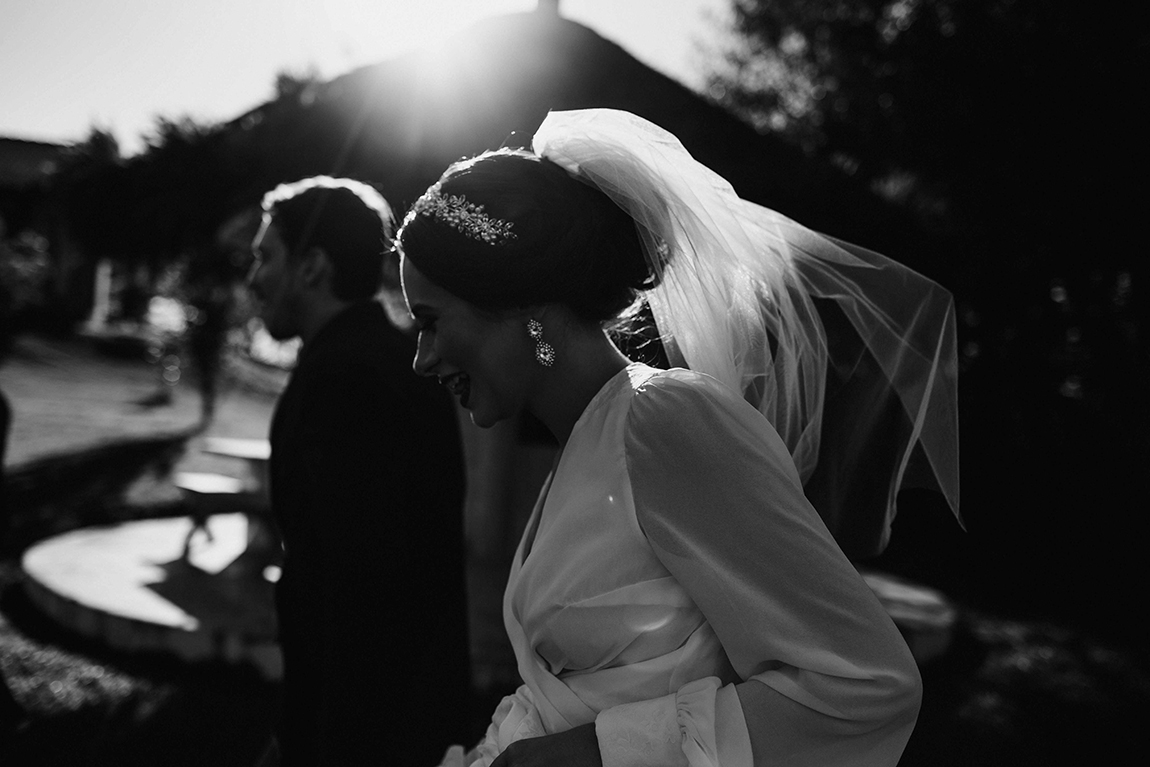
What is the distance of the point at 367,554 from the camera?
96.0 inches

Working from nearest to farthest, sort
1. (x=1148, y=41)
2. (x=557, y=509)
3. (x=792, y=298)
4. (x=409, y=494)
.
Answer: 1. (x=557, y=509)
2. (x=792, y=298)
3. (x=409, y=494)
4. (x=1148, y=41)

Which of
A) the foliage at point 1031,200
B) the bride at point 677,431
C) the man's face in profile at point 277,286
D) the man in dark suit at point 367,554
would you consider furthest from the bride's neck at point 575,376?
the foliage at point 1031,200

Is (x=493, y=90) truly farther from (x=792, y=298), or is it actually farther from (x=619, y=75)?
(x=792, y=298)

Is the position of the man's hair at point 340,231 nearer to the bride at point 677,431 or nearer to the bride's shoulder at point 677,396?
the bride at point 677,431

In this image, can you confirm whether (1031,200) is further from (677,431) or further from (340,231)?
(677,431)

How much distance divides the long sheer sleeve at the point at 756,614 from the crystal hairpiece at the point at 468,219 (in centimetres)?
48

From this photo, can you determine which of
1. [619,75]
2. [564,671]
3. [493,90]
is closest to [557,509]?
[564,671]

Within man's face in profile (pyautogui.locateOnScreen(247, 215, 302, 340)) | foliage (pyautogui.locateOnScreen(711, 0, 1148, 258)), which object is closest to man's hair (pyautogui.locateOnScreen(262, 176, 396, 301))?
man's face in profile (pyautogui.locateOnScreen(247, 215, 302, 340))

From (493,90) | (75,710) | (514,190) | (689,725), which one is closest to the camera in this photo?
(689,725)

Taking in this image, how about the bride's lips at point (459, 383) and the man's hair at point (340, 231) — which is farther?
the man's hair at point (340, 231)

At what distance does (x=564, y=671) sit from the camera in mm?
1556

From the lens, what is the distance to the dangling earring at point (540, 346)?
169 centimetres

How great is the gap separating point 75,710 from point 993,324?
20.6 feet

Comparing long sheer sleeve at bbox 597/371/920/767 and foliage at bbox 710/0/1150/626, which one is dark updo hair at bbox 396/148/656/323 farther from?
foliage at bbox 710/0/1150/626
